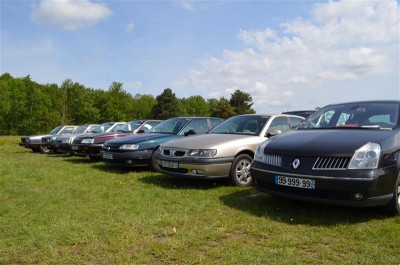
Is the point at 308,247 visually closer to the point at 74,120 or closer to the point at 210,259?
the point at 210,259

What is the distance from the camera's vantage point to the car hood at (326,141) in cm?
452

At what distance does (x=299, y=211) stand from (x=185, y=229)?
1736mm

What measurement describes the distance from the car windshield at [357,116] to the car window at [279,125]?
158 centimetres

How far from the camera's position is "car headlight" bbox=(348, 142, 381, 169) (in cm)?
437

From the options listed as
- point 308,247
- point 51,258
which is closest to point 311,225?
point 308,247

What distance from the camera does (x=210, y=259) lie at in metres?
3.48

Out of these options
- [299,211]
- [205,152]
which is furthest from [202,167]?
[299,211]

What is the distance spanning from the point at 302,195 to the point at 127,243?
226 centimetres

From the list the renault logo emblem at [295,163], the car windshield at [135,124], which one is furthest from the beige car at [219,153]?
the car windshield at [135,124]

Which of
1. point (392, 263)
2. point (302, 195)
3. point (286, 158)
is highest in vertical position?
point (286, 158)

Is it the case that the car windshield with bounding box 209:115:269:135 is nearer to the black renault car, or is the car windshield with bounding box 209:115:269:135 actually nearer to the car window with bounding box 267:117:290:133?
the car window with bounding box 267:117:290:133

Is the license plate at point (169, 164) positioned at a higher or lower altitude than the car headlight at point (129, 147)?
lower

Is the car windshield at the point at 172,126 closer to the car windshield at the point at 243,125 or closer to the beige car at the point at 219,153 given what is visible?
the car windshield at the point at 243,125

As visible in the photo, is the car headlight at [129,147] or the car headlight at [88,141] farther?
the car headlight at [88,141]
